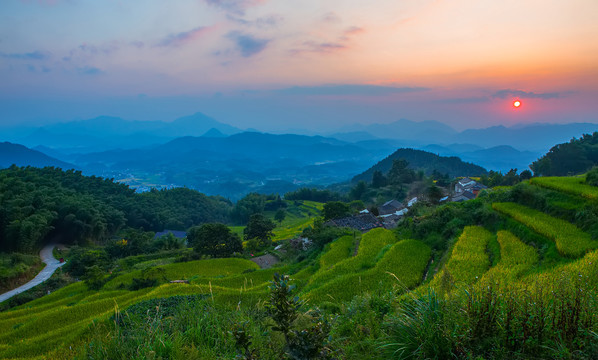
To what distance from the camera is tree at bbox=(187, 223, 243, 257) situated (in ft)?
74.8

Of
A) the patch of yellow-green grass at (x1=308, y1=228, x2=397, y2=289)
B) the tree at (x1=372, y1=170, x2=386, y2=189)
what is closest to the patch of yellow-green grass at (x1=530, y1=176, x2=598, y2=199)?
the patch of yellow-green grass at (x1=308, y1=228, x2=397, y2=289)

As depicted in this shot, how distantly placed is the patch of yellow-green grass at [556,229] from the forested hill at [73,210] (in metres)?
38.3

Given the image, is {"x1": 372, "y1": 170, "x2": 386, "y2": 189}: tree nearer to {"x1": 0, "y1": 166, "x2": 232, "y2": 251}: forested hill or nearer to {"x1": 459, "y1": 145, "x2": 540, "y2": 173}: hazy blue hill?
{"x1": 0, "y1": 166, "x2": 232, "y2": 251}: forested hill

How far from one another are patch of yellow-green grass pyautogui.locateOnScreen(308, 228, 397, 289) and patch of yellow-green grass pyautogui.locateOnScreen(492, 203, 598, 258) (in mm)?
4983

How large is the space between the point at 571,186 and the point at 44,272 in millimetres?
36454

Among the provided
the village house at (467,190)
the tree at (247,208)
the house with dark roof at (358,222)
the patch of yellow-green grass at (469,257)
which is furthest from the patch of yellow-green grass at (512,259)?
the tree at (247,208)

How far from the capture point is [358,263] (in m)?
11.4

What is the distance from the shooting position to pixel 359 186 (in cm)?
6875

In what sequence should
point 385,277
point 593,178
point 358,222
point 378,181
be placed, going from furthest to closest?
1. point 378,181
2. point 358,222
3. point 593,178
4. point 385,277

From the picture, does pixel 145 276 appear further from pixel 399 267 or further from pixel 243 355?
pixel 243 355

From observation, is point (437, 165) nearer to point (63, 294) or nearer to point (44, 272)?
point (44, 272)

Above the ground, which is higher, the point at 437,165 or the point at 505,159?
the point at 437,165

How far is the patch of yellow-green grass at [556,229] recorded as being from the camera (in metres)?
7.83

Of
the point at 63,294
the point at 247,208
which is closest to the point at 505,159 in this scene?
the point at 247,208
